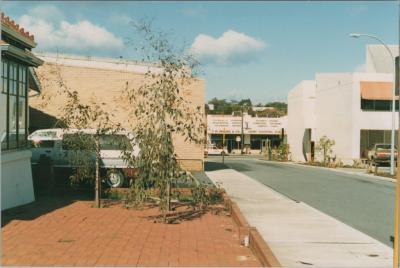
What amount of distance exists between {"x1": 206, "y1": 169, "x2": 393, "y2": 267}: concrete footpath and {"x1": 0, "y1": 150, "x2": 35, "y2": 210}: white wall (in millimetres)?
5545

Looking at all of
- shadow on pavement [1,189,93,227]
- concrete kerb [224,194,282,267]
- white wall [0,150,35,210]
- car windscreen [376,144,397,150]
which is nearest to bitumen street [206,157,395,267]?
concrete kerb [224,194,282,267]

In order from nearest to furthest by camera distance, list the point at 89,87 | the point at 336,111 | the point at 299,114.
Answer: the point at 89,87 < the point at 336,111 < the point at 299,114

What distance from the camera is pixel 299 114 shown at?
51.0 meters

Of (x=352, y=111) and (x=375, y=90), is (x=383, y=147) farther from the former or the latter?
(x=375, y=90)

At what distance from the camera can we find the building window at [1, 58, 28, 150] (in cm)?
A: 1234

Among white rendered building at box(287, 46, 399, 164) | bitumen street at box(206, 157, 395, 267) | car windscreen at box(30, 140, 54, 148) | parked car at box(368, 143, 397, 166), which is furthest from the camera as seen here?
white rendered building at box(287, 46, 399, 164)

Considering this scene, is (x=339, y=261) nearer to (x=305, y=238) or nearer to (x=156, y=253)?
(x=305, y=238)

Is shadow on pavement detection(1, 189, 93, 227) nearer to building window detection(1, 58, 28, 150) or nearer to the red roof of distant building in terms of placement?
building window detection(1, 58, 28, 150)

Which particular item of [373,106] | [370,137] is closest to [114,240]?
[370,137]

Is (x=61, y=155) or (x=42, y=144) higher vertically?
(x=42, y=144)

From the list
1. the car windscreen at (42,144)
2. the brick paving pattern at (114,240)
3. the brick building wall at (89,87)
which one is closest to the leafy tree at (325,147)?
the brick building wall at (89,87)

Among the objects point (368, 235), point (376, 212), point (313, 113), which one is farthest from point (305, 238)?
point (313, 113)

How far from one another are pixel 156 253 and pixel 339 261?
285cm

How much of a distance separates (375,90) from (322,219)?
29986 millimetres
